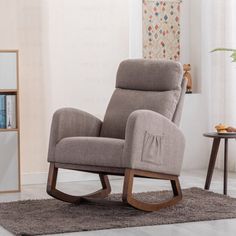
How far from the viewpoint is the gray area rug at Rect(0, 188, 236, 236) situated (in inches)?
146

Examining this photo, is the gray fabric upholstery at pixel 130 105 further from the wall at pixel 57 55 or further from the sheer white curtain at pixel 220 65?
the sheer white curtain at pixel 220 65

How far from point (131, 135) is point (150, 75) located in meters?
0.75

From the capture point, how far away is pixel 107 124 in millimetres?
4711

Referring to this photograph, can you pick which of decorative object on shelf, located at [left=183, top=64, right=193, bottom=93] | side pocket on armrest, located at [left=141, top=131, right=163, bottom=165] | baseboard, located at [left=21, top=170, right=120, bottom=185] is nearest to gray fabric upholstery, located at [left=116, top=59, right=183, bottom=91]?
side pocket on armrest, located at [left=141, top=131, right=163, bottom=165]

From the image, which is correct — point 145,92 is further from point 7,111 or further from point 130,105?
point 7,111

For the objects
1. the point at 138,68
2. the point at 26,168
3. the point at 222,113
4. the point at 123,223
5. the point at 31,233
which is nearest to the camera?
the point at 31,233

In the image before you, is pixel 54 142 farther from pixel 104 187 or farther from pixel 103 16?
pixel 103 16

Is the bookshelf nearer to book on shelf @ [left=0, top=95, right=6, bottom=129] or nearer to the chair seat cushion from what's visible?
book on shelf @ [left=0, top=95, right=6, bottom=129]

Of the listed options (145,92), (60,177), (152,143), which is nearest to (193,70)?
(60,177)

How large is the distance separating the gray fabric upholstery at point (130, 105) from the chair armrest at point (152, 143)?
0.20 m

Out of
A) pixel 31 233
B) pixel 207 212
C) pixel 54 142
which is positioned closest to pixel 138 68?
pixel 54 142

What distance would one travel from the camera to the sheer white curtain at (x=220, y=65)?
19.8 feet

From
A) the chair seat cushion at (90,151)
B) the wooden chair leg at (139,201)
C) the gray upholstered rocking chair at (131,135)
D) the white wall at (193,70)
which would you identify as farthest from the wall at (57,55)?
the wooden chair leg at (139,201)

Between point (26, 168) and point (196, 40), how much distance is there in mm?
2099
